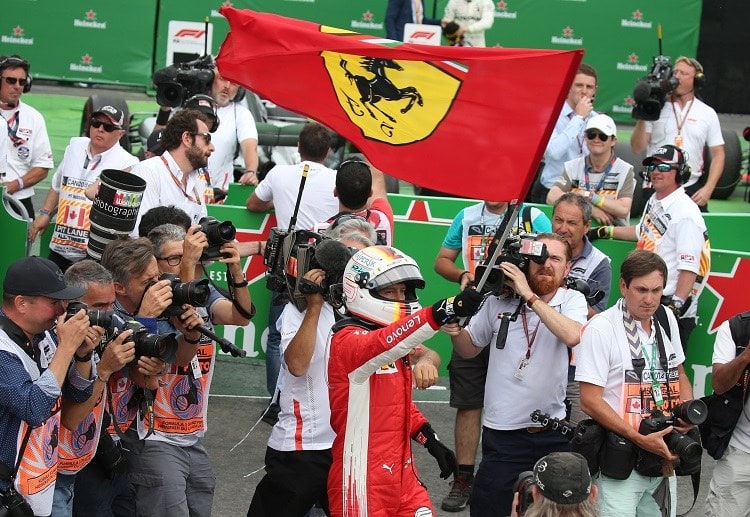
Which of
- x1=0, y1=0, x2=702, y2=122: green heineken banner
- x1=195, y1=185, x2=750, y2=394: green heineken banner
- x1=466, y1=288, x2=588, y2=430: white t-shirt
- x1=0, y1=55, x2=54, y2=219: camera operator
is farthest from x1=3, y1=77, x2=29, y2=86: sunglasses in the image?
x1=0, y1=0, x2=702, y2=122: green heineken banner

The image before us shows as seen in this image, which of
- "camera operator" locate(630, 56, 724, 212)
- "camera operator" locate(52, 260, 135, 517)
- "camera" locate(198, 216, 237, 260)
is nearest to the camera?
"camera operator" locate(52, 260, 135, 517)

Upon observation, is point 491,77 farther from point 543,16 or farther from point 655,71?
point 543,16

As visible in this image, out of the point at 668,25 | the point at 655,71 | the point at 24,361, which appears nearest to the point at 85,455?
the point at 24,361

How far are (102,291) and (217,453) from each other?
321 centimetres

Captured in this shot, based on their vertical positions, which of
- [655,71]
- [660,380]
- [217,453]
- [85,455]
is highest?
[655,71]

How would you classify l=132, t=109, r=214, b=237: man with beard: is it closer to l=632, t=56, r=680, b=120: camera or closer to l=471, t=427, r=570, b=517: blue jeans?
l=471, t=427, r=570, b=517: blue jeans

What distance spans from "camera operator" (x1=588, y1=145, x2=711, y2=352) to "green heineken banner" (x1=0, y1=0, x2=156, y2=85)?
13512 mm

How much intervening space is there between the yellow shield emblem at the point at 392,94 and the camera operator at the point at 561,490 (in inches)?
76.3

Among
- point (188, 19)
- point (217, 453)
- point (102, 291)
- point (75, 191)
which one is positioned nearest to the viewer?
point (102, 291)

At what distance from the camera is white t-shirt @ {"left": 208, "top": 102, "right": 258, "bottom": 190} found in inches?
436

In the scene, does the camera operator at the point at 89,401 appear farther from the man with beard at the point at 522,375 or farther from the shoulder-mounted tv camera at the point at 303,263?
the man with beard at the point at 522,375

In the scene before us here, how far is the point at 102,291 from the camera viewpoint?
6.05 meters

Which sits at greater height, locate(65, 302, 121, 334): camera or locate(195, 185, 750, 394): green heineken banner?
locate(65, 302, 121, 334): camera

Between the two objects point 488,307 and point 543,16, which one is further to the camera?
point 543,16
